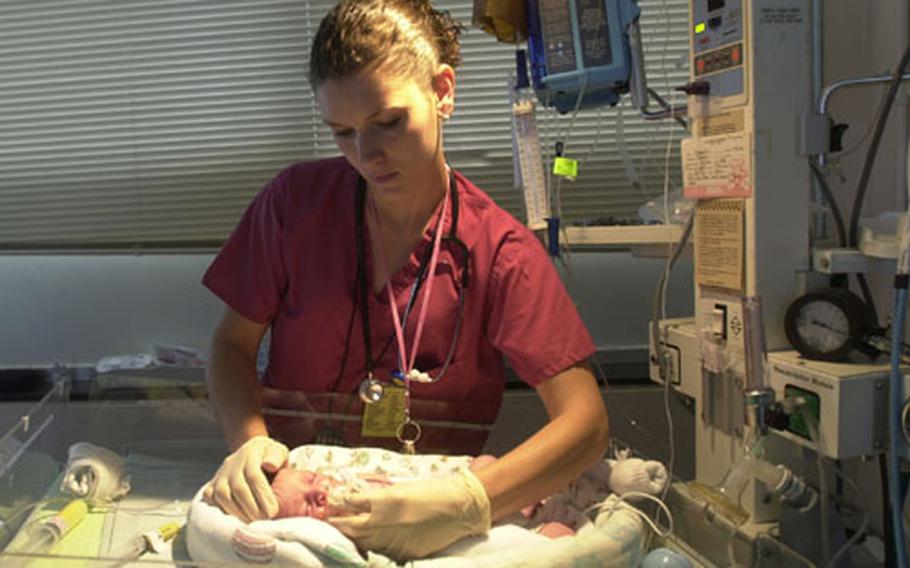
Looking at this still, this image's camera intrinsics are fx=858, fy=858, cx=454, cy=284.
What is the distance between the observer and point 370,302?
62.3 inches

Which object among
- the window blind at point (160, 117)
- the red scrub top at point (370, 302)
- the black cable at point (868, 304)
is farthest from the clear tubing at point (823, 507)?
the window blind at point (160, 117)

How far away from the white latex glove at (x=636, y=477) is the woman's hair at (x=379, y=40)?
0.72 meters

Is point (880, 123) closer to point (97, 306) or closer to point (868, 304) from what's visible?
point (868, 304)

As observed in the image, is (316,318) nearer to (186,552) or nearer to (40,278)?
(186,552)

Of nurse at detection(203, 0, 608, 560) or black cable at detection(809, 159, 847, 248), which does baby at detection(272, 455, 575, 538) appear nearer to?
nurse at detection(203, 0, 608, 560)

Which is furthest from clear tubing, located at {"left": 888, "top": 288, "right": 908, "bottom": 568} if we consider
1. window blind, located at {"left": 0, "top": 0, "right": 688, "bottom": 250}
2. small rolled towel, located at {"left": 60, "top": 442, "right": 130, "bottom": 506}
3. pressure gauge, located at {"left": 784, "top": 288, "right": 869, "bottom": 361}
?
window blind, located at {"left": 0, "top": 0, "right": 688, "bottom": 250}

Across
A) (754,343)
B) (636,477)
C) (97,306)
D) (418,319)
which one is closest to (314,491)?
(418,319)

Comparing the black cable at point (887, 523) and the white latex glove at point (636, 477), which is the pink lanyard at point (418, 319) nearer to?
the white latex glove at point (636, 477)

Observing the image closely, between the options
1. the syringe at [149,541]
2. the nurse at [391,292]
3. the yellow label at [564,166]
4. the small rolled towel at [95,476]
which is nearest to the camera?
the syringe at [149,541]

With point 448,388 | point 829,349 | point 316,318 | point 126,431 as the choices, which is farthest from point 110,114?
point 829,349

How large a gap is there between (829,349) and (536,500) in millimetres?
599

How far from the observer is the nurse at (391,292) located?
138cm

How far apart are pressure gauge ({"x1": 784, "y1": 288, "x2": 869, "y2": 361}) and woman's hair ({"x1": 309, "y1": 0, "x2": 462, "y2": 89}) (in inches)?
30.8

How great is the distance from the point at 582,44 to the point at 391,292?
0.75m
